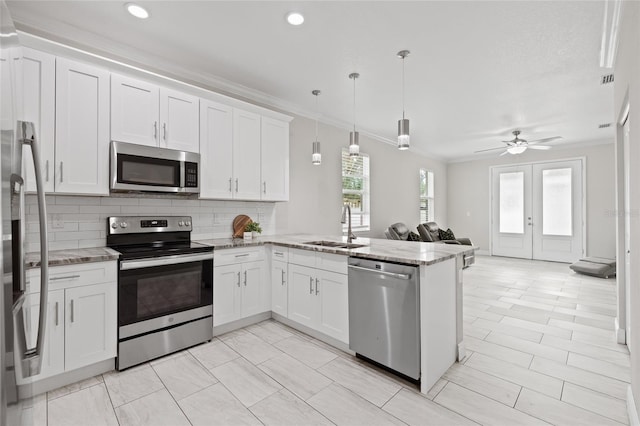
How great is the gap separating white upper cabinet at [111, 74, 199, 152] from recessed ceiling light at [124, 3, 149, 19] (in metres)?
0.51

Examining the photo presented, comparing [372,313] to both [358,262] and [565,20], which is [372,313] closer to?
[358,262]

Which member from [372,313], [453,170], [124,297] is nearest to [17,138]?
[124,297]

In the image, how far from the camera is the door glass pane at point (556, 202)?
6.94 metres

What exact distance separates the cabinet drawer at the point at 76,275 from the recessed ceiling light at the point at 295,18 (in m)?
2.36

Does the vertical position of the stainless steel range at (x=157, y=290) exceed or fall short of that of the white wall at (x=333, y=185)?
it falls short

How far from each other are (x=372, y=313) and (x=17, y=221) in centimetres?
208

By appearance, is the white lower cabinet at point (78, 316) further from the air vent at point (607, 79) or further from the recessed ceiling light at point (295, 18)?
the air vent at point (607, 79)

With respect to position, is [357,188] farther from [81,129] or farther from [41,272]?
[41,272]

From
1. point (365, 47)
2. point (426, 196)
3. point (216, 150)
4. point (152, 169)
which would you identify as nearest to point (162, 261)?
point (152, 169)

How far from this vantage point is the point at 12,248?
2.72 ft

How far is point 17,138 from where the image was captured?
89 centimetres

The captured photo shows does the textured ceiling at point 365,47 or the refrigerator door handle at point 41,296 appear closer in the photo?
the refrigerator door handle at point 41,296

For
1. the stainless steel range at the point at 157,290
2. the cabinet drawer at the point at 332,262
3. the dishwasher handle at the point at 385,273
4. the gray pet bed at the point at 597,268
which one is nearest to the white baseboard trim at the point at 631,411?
the dishwasher handle at the point at 385,273

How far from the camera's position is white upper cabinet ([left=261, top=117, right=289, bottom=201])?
3.62 m
